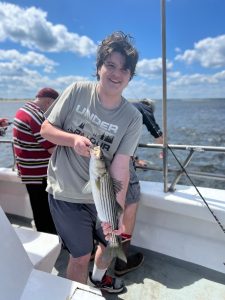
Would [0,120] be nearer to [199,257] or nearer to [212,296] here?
[199,257]

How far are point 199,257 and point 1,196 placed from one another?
9.49 feet

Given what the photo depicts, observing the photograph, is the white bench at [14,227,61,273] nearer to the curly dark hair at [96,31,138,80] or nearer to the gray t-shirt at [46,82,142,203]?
the gray t-shirt at [46,82,142,203]

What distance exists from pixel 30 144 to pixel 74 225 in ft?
4.52

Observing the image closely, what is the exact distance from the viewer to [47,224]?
3701mm

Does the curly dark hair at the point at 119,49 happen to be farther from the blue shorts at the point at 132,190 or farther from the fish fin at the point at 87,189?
the blue shorts at the point at 132,190

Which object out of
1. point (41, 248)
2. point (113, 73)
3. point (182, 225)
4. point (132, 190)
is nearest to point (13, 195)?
point (132, 190)

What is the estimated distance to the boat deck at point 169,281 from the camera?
9.39 ft

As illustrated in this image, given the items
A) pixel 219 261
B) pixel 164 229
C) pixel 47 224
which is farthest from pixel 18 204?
pixel 219 261

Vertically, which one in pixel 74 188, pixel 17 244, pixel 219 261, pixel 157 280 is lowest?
pixel 157 280

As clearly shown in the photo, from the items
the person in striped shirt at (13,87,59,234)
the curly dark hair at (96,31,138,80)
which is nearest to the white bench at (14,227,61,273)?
the person in striped shirt at (13,87,59,234)

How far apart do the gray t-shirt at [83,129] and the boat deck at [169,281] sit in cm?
122

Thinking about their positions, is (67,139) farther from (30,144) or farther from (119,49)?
(30,144)

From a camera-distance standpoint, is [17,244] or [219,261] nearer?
[17,244]

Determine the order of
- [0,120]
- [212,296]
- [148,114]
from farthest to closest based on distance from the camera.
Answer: [0,120] → [148,114] → [212,296]
